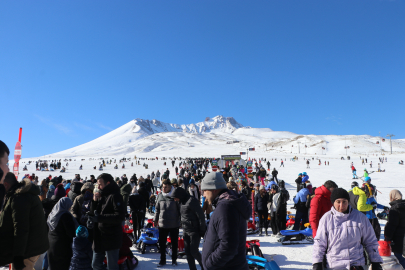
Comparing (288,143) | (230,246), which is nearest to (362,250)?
(230,246)

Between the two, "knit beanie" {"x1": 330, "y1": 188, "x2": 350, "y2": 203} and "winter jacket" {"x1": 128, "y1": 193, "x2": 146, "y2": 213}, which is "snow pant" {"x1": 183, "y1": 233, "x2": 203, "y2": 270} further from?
"winter jacket" {"x1": 128, "y1": 193, "x2": 146, "y2": 213}

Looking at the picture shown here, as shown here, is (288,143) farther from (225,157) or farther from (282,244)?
(282,244)

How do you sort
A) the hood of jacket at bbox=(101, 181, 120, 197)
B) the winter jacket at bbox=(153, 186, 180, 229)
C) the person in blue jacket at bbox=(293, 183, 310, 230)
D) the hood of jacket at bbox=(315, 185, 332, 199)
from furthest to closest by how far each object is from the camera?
1. the person in blue jacket at bbox=(293, 183, 310, 230)
2. the winter jacket at bbox=(153, 186, 180, 229)
3. the hood of jacket at bbox=(315, 185, 332, 199)
4. the hood of jacket at bbox=(101, 181, 120, 197)

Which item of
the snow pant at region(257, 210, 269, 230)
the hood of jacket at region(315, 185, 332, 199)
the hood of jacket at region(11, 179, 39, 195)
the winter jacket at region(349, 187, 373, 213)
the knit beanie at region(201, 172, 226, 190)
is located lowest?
the snow pant at region(257, 210, 269, 230)

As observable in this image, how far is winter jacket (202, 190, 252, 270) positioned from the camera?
86.6 inches

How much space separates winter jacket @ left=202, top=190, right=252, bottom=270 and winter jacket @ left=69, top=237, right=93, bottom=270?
2314 mm

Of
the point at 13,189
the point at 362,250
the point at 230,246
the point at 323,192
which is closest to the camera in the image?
the point at 230,246

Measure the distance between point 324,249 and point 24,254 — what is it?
11.1ft

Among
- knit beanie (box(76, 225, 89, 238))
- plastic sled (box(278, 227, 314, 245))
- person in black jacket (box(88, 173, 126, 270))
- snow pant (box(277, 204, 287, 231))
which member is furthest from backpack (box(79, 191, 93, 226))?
snow pant (box(277, 204, 287, 231))

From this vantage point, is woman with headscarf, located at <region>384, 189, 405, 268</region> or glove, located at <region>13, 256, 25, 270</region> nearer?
glove, located at <region>13, 256, 25, 270</region>

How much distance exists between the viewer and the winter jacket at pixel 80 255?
3709mm

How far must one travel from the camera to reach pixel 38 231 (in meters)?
2.97

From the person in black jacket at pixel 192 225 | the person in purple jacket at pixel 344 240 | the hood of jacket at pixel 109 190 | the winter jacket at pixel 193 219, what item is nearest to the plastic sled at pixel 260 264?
the person in black jacket at pixel 192 225

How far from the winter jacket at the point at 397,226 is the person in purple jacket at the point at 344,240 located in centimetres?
152
